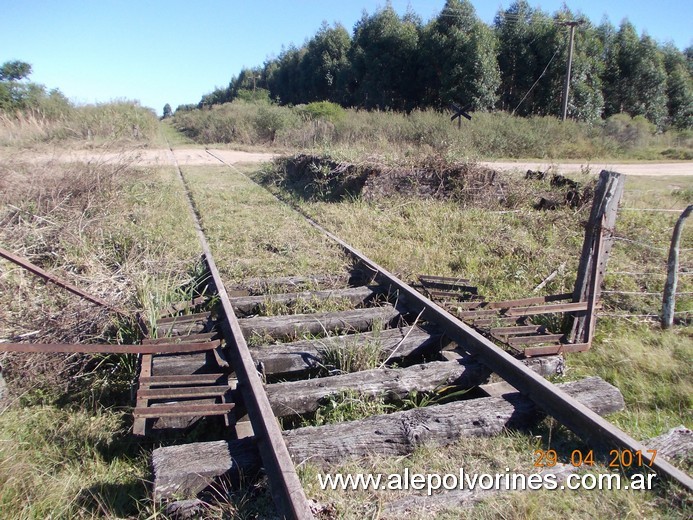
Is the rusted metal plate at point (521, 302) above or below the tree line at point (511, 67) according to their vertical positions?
below

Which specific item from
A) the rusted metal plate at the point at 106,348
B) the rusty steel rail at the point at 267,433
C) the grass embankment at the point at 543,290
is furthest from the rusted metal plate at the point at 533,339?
the rusted metal plate at the point at 106,348

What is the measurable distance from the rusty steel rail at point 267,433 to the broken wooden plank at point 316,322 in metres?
0.23

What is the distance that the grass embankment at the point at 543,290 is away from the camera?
2373 mm

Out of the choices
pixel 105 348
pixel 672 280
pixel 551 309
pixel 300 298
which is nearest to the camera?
pixel 105 348

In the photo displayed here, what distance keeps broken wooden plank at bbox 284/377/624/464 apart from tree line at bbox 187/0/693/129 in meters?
30.9

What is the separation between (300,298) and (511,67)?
1411 inches

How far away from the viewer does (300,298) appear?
4938 millimetres

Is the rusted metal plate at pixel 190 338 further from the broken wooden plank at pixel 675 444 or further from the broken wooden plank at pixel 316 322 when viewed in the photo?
the broken wooden plank at pixel 675 444

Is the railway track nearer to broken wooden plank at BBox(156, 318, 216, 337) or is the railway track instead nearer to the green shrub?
broken wooden plank at BBox(156, 318, 216, 337)

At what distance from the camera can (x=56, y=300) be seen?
4.66m

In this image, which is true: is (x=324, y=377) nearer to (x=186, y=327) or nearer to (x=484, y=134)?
(x=186, y=327)

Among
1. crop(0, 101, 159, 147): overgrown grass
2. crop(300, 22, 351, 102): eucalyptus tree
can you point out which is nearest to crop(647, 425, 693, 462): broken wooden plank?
crop(0, 101, 159, 147): overgrown grass

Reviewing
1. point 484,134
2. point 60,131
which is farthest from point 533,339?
point 484,134

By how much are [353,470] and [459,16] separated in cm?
3611
